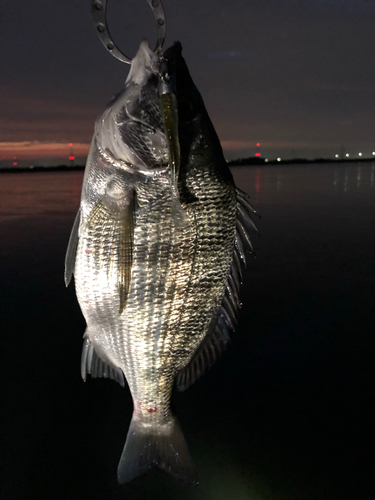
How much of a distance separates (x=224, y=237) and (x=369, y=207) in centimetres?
1125

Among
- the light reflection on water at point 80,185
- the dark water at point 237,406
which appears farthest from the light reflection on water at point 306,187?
the dark water at point 237,406

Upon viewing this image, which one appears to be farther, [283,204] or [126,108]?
[283,204]

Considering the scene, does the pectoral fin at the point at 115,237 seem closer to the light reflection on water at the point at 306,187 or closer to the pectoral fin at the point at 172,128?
the pectoral fin at the point at 172,128

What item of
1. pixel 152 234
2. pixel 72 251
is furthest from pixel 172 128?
pixel 72 251

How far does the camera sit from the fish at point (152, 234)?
3.96 feet

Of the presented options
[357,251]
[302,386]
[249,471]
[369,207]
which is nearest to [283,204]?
[369,207]

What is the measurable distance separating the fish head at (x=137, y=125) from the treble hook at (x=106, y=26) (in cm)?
7

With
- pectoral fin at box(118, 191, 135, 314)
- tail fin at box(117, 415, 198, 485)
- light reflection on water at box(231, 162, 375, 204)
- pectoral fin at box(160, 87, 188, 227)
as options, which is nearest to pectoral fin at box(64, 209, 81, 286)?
pectoral fin at box(118, 191, 135, 314)

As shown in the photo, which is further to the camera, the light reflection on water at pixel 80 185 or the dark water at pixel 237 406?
the light reflection on water at pixel 80 185

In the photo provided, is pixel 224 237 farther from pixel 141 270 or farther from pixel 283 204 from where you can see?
pixel 283 204

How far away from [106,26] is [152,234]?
0.77 m

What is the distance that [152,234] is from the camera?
121 centimetres

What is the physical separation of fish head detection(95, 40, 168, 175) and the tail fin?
3.91 feet

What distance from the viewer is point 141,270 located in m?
1.24
